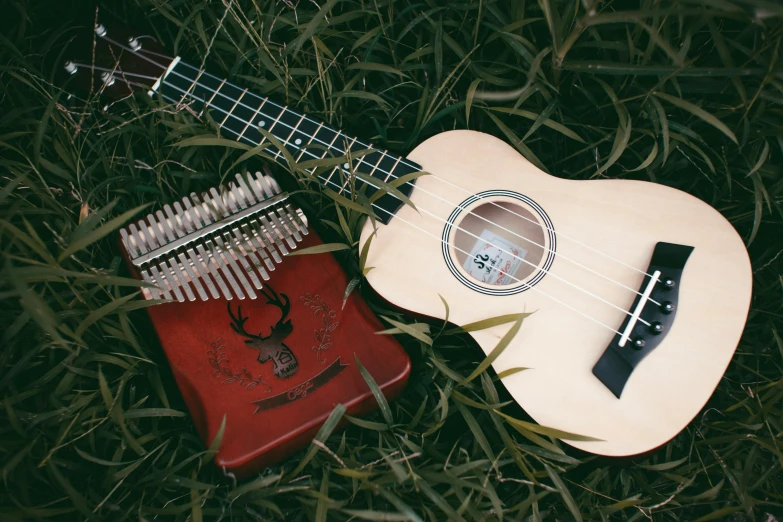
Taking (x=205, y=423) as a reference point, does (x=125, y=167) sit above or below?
above

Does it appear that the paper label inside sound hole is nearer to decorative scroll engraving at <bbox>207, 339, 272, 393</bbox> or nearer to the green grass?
the green grass

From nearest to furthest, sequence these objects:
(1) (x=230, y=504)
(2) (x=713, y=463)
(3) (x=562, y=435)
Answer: (3) (x=562, y=435)
(1) (x=230, y=504)
(2) (x=713, y=463)

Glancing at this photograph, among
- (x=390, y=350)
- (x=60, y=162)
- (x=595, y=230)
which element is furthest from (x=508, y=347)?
(x=60, y=162)

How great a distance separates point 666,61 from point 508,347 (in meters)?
1.37

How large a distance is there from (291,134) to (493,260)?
98 centimetres

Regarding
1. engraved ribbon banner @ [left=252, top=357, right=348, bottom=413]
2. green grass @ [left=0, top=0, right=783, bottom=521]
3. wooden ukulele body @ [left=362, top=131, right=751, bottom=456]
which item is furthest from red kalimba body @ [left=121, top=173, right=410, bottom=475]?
wooden ukulele body @ [left=362, top=131, right=751, bottom=456]

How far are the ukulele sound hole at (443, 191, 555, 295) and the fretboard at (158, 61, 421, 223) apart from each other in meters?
0.27

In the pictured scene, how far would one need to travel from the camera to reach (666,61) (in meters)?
1.93

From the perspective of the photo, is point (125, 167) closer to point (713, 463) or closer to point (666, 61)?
point (666, 61)

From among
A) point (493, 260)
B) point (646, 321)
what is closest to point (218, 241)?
point (493, 260)

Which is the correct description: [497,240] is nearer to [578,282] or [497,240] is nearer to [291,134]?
[578,282]

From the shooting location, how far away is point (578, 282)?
1.72 m

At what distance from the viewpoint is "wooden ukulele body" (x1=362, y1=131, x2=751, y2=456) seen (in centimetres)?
160

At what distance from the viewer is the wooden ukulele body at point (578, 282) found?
5.24 ft
